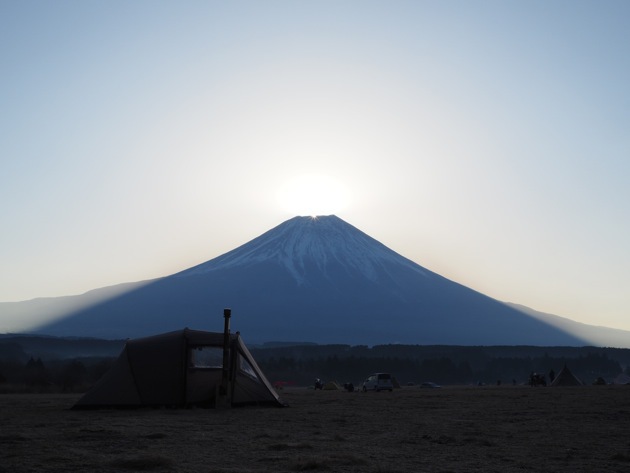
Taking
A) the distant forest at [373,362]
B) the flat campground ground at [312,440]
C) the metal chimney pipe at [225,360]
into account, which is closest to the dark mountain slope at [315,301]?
the distant forest at [373,362]

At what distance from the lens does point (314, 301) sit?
151250mm

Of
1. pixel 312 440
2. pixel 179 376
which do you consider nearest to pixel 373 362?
pixel 179 376

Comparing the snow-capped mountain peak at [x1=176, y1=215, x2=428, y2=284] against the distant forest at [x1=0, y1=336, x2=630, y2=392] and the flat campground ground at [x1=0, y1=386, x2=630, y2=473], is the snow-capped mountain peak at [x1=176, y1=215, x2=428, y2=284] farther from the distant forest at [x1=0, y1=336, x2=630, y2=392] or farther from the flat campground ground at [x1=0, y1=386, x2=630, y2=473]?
the flat campground ground at [x1=0, y1=386, x2=630, y2=473]

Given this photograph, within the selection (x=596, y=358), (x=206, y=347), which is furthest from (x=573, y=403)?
(x=596, y=358)

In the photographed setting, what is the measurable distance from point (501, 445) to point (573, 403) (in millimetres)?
11526

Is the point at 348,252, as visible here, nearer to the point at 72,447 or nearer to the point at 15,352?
the point at 15,352

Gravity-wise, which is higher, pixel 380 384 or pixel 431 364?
pixel 431 364

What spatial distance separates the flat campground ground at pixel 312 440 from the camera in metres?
10.3

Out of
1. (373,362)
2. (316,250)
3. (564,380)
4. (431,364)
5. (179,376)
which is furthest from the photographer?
(316,250)

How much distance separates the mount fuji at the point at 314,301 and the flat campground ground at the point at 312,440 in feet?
375

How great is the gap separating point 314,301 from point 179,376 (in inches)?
5160

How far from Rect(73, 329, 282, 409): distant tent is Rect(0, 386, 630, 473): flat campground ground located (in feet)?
2.58

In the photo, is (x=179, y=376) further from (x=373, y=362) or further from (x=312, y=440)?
(x=373, y=362)

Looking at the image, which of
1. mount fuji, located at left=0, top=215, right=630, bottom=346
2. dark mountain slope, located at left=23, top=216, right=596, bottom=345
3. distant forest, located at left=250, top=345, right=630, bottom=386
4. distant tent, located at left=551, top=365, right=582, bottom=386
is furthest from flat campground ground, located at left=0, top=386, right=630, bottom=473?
dark mountain slope, located at left=23, top=216, right=596, bottom=345
